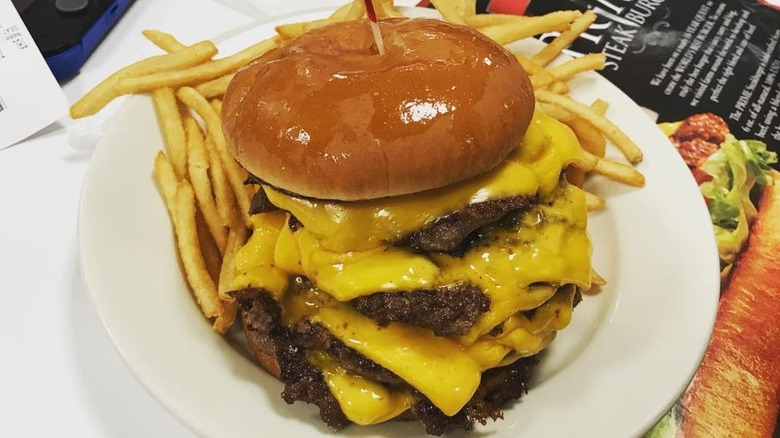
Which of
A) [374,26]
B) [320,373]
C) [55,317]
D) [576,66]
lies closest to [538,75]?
[576,66]

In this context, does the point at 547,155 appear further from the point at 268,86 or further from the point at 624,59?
the point at 624,59

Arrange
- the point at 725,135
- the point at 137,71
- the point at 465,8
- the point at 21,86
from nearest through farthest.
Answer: the point at 137,71 < the point at 465,8 < the point at 21,86 < the point at 725,135

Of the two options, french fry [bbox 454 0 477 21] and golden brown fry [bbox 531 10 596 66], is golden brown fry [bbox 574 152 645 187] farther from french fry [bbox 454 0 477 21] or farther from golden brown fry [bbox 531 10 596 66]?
french fry [bbox 454 0 477 21]

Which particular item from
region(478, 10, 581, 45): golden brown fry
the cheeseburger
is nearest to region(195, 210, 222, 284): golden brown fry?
the cheeseburger

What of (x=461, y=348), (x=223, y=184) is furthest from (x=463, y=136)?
(x=223, y=184)

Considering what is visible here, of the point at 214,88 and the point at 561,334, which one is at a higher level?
the point at 214,88

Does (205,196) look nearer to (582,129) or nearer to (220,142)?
(220,142)

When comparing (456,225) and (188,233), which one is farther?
(188,233)

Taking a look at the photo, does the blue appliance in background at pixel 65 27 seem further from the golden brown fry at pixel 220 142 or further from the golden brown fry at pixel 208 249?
the golden brown fry at pixel 208 249
